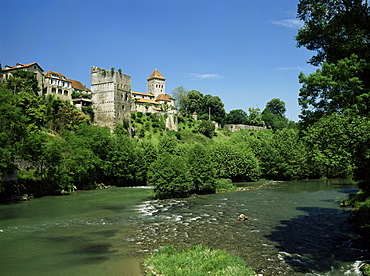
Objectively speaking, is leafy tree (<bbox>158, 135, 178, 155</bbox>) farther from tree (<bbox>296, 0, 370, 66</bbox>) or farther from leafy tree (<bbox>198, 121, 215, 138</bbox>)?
tree (<bbox>296, 0, 370, 66</bbox>)

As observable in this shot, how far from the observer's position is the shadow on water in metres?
14.8

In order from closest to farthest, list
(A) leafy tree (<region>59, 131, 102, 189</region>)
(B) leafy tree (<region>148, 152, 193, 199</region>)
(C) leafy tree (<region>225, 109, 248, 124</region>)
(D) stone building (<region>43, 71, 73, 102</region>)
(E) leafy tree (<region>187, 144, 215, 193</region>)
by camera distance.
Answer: (B) leafy tree (<region>148, 152, 193, 199</region>) < (E) leafy tree (<region>187, 144, 215, 193</region>) < (A) leafy tree (<region>59, 131, 102, 189</region>) < (D) stone building (<region>43, 71, 73, 102</region>) < (C) leafy tree (<region>225, 109, 248, 124</region>)

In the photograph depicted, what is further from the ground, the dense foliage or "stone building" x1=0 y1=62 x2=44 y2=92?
"stone building" x1=0 y1=62 x2=44 y2=92

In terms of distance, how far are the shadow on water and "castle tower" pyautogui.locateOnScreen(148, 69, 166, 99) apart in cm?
12186

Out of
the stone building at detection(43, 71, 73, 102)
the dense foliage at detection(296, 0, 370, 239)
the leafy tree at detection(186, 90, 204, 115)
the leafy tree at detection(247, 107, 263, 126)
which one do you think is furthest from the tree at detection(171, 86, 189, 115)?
the dense foliage at detection(296, 0, 370, 239)

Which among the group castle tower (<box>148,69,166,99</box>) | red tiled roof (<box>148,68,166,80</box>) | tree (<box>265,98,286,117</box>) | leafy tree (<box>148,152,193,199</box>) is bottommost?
leafy tree (<box>148,152,193,199</box>)

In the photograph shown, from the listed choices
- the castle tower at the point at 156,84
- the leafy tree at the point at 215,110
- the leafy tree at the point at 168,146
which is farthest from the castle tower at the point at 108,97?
the castle tower at the point at 156,84

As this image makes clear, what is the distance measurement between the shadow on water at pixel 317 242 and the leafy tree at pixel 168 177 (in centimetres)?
Answer: 1571

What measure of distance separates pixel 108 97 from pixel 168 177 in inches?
2076

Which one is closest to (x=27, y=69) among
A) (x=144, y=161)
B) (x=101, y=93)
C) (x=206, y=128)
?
(x=101, y=93)

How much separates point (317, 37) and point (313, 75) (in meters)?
3.14

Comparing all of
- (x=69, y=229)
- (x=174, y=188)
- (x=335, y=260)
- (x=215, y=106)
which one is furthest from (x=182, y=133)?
(x=335, y=260)

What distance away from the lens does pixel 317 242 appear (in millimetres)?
18062

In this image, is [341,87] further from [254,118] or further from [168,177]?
[254,118]
